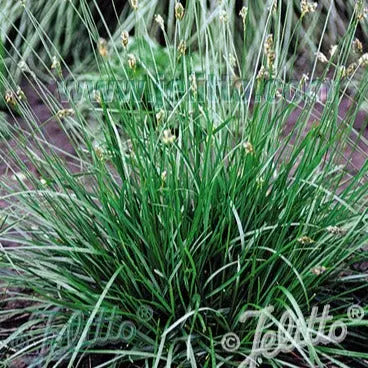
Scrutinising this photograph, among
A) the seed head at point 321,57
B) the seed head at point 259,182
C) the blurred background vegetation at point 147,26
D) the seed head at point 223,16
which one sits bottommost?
the blurred background vegetation at point 147,26

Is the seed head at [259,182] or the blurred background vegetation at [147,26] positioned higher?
the seed head at [259,182]

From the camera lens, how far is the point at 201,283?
2.29 metres

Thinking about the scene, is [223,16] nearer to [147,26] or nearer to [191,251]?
[191,251]

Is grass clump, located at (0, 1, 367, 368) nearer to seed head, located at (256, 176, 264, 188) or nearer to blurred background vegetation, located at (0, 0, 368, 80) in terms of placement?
seed head, located at (256, 176, 264, 188)

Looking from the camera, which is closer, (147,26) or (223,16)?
(223,16)

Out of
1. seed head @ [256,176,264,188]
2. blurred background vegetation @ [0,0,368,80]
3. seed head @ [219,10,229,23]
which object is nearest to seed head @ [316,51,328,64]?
seed head @ [219,10,229,23]

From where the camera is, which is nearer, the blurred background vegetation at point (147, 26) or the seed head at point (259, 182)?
the seed head at point (259, 182)

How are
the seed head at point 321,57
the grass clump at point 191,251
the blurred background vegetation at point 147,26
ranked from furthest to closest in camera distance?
the blurred background vegetation at point 147,26, the seed head at point 321,57, the grass clump at point 191,251

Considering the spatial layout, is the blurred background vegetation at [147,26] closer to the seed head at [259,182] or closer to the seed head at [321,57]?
the seed head at [321,57]

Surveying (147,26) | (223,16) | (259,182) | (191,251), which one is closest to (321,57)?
(223,16)

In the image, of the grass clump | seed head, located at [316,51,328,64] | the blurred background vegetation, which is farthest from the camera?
the blurred background vegetation

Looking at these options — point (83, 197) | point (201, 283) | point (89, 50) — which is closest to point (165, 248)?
point (201, 283)

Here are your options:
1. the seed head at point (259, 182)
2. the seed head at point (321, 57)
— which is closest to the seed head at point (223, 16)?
the seed head at point (321, 57)

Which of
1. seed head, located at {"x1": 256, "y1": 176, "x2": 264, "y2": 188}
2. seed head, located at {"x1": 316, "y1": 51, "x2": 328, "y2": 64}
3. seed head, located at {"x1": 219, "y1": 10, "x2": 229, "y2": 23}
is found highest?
seed head, located at {"x1": 219, "y1": 10, "x2": 229, "y2": 23}
